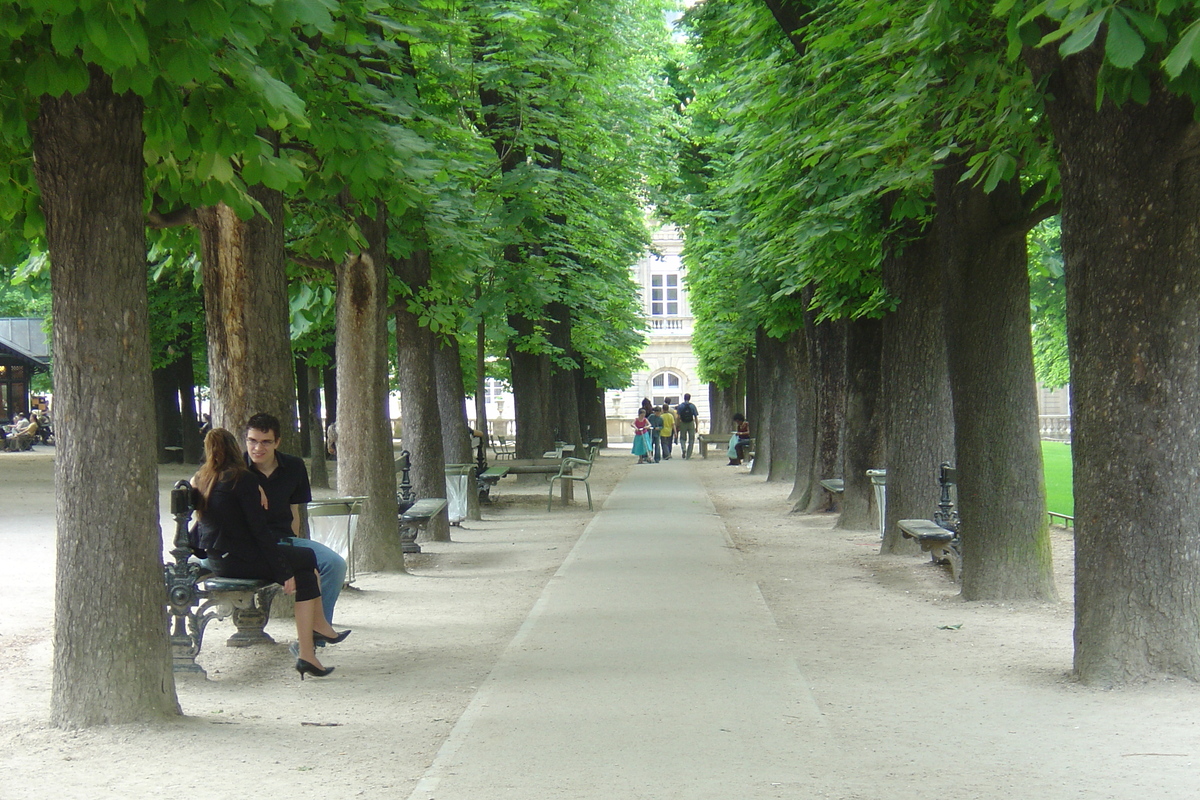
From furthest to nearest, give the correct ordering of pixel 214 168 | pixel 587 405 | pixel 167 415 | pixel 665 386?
pixel 665 386
pixel 587 405
pixel 167 415
pixel 214 168

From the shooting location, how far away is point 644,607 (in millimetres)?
10055

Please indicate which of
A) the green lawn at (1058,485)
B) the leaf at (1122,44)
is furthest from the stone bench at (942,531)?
the leaf at (1122,44)

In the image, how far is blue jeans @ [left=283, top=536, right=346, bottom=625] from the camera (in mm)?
8297

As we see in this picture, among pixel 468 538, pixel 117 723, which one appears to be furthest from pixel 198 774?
pixel 468 538

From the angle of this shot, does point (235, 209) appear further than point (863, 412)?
No

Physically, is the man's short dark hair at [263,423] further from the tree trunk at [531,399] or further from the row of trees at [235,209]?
the tree trunk at [531,399]

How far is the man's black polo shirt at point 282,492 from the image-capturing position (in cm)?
794

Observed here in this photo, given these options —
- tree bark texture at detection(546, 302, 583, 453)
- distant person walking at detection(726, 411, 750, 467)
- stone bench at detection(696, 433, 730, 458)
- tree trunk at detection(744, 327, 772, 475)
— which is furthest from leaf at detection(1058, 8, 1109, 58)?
stone bench at detection(696, 433, 730, 458)

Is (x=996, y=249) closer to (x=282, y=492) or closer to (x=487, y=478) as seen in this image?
(x=282, y=492)

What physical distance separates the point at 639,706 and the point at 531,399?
20315 millimetres

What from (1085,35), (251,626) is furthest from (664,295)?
(1085,35)

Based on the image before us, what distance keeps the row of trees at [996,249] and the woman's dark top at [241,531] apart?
15.7 feet

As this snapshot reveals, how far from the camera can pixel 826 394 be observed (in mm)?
19797

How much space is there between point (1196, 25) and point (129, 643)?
5397 millimetres
